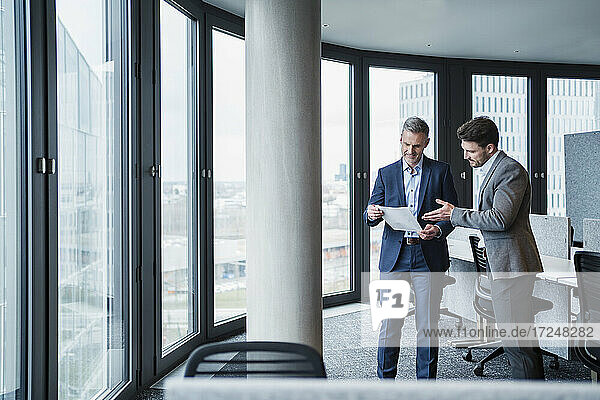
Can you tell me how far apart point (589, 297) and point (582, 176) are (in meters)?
3.38

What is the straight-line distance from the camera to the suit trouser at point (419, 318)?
127 inches

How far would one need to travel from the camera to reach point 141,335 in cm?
361

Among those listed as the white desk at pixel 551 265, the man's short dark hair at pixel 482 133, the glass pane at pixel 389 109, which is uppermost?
the glass pane at pixel 389 109

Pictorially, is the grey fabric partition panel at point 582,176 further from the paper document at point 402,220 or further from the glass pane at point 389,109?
the paper document at point 402,220

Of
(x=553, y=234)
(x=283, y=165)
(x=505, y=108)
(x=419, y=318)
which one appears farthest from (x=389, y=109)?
(x=283, y=165)

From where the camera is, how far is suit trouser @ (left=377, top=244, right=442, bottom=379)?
3.22m

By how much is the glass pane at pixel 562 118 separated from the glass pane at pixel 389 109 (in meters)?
1.45

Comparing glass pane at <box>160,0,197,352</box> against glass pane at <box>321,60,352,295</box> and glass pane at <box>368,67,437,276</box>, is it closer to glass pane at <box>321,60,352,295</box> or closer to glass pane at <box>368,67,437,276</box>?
glass pane at <box>321,60,352,295</box>

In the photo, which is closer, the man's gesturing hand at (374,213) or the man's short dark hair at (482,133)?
the man's short dark hair at (482,133)

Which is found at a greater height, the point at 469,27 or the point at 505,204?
the point at 469,27

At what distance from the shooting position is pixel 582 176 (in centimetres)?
609

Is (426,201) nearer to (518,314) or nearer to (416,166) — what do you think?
(416,166)

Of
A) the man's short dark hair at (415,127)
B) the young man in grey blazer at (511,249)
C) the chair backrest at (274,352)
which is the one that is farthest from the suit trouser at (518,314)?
the chair backrest at (274,352)

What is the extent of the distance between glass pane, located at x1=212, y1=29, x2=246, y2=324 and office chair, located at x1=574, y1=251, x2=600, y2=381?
8.64ft
